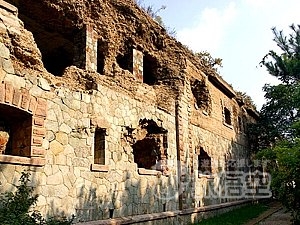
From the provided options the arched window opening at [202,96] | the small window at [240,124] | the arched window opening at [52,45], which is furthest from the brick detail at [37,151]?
the small window at [240,124]

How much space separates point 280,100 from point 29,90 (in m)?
17.3

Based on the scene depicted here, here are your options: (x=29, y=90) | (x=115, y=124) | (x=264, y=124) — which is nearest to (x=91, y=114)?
(x=115, y=124)

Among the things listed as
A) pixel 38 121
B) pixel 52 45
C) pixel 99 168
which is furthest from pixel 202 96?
pixel 38 121

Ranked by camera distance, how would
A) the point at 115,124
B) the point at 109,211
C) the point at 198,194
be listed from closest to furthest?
1. the point at 109,211
2. the point at 115,124
3. the point at 198,194

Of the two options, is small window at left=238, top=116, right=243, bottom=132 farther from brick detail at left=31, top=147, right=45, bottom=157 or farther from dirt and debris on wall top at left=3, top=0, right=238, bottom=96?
brick detail at left=31, top=147, right=45, bottom=157

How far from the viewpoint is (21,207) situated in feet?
16.4

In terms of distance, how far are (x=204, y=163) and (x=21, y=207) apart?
909cm

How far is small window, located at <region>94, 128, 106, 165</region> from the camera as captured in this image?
7535mm

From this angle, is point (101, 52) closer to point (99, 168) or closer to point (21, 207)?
point (99, 168)

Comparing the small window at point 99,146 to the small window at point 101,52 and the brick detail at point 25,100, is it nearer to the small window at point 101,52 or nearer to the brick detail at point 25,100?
the brick detail at point 25,100

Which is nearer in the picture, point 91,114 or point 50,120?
point 50,120

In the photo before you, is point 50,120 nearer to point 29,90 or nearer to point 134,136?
point 29,90

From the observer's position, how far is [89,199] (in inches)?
271

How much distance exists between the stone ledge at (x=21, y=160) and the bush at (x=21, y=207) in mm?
180
